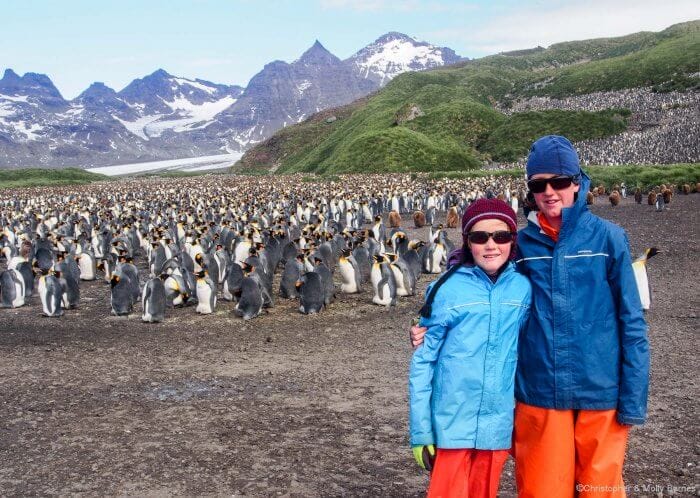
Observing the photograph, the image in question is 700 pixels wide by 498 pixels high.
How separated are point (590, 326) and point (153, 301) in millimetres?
8357

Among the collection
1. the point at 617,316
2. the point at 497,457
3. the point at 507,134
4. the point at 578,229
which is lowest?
the point at 497,457

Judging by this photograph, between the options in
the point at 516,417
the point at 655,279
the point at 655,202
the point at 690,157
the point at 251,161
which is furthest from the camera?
the point at 251,161

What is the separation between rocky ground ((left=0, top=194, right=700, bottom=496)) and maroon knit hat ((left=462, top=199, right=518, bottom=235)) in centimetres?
246

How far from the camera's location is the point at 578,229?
2.68 meters

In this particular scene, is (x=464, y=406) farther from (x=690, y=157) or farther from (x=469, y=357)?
(x=690, y=157)

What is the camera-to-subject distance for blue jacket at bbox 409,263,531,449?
Answer: 8.76 feet

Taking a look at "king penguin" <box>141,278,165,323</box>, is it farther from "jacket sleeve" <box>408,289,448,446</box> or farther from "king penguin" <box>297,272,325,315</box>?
"jacket sleeve" <box>408,289,448,446</box>

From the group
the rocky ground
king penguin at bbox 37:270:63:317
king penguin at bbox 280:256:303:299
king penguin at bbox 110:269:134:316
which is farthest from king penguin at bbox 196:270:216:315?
king penguin at bbox 37:270:63:317

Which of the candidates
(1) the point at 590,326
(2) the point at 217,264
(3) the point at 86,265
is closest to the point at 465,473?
(1) the point at 590,326

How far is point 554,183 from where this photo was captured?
2.75 meters

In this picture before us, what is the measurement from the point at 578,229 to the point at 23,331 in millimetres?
9444

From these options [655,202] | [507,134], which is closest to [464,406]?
[655,202]

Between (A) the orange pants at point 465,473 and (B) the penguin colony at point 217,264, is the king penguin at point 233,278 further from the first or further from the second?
(A) the orange pants at point 465,473

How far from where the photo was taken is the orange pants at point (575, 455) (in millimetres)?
2592
